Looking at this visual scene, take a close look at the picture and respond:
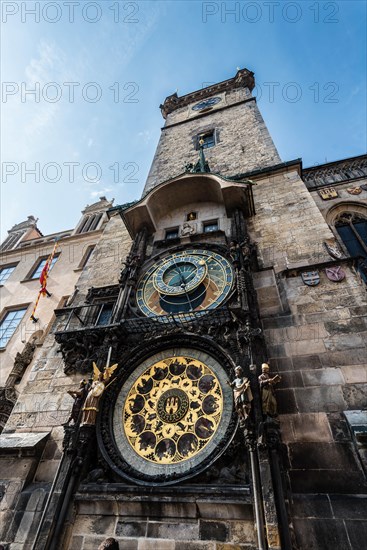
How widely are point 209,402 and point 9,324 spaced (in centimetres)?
1107

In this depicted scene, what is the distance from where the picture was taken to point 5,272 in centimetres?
1684

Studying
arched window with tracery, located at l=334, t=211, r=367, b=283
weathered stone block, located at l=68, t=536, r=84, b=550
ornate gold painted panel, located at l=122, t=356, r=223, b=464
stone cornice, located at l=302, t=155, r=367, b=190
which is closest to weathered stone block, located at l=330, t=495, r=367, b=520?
ornate gold painted panel, located at l=122, t=356, r=223, b=464

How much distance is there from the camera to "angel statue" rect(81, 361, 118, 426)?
5281 mm

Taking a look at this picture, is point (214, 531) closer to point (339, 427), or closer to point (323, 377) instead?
point (339, 427)

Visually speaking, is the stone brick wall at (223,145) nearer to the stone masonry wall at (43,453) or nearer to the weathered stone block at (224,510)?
the stone masonry wall at (43,453)

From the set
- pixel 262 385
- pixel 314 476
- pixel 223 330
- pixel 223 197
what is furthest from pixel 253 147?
pixel 314 476

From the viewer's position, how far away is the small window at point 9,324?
1232 centimetres

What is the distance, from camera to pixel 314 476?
4.27 m

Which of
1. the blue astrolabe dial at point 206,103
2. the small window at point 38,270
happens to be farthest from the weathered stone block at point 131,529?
the blue astrolabe dial at point 206,103

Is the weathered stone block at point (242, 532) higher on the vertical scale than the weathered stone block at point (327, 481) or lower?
lower

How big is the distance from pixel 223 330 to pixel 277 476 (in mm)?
2536

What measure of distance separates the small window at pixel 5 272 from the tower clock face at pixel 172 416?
13.5 meters

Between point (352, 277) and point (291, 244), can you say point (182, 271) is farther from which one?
point (352, 277)

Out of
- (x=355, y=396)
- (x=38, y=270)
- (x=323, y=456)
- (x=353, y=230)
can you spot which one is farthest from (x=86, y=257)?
(x=323, y=456)
